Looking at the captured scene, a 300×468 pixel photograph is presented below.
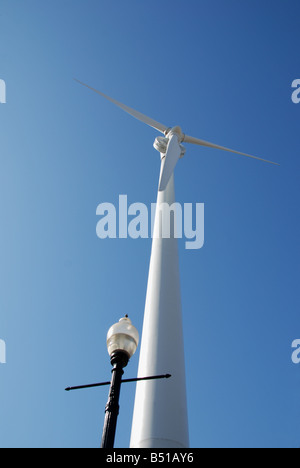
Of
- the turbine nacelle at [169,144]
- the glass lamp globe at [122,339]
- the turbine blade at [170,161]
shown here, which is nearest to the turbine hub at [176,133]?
the turbine nacelle at [169,144]

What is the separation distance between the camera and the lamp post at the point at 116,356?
845cm

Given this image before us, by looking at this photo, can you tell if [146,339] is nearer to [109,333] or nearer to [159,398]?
[159,398]

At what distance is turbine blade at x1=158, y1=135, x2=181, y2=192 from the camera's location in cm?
1901

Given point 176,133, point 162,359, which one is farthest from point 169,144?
point 162,359

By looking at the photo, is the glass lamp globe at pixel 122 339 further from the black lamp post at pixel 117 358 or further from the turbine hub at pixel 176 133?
the turbine hub at pixel 176 133

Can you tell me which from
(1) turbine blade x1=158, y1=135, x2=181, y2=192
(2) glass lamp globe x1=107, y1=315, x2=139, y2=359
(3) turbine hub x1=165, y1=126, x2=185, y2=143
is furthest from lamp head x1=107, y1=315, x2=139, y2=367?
(3) turbine hub x1=165, y1=126, x2=185, y2=143

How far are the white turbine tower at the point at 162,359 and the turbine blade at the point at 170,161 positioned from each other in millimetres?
129

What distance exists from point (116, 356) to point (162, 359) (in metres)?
→ 4.23

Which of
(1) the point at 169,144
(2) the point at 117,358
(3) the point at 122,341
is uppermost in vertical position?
(1) the point at 169,144

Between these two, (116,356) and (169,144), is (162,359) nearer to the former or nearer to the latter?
(116,356)

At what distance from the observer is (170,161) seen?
23.5 meters

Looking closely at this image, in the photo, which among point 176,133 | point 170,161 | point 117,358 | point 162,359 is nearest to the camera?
point 117,358

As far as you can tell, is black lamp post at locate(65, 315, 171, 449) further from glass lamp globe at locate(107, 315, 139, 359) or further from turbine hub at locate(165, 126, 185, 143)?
turbine hub at locate(165, 126, 185, 143)
